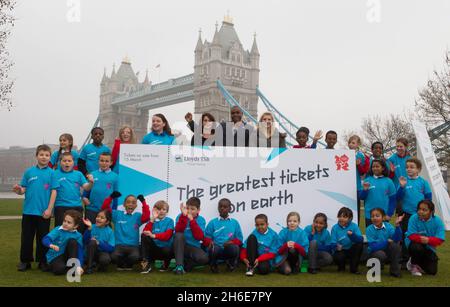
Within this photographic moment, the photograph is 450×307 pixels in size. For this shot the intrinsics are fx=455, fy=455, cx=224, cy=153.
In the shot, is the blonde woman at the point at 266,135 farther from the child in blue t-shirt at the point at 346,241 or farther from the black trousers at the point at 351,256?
the black trousers at the point at 351,256

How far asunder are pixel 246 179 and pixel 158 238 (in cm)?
140

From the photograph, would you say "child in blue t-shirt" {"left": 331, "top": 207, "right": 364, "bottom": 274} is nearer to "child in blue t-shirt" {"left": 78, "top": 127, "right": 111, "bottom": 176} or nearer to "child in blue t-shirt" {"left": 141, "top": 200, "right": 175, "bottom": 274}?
"child in blue t-shirt" {"left": 141, "top": 200, "right": 175, "bottom": 274}

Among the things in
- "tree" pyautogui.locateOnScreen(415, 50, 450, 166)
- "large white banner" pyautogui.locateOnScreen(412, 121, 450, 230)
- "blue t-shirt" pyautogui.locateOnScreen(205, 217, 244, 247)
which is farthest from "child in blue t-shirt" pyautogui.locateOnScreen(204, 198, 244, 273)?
"tree" pyautogui.locateOnScreen(415, 50, 450, 166)

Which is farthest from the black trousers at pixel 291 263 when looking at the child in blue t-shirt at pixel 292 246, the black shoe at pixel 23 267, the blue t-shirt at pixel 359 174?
the black shoe at pixel 23 267

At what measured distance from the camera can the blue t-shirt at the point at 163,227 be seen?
548 cm

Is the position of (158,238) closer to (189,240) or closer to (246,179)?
(189,240)

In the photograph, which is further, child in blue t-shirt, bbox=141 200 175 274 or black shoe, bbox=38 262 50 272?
child in blue t-shirt, bbox=141 200 175 274

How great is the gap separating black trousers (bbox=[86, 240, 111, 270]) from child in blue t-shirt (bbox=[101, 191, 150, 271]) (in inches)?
6.4

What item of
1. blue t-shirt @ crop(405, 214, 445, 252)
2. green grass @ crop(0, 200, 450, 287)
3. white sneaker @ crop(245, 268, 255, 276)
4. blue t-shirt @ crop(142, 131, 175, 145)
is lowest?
green grass @ crop(0, 200, 450, 287)

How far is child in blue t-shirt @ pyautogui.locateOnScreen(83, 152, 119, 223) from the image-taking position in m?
5.68

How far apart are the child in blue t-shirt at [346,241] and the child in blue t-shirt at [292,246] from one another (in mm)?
424

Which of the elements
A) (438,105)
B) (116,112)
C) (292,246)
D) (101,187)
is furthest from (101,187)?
(116,112)

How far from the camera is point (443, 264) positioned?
624 centimetres

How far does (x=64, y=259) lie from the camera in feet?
16.8
